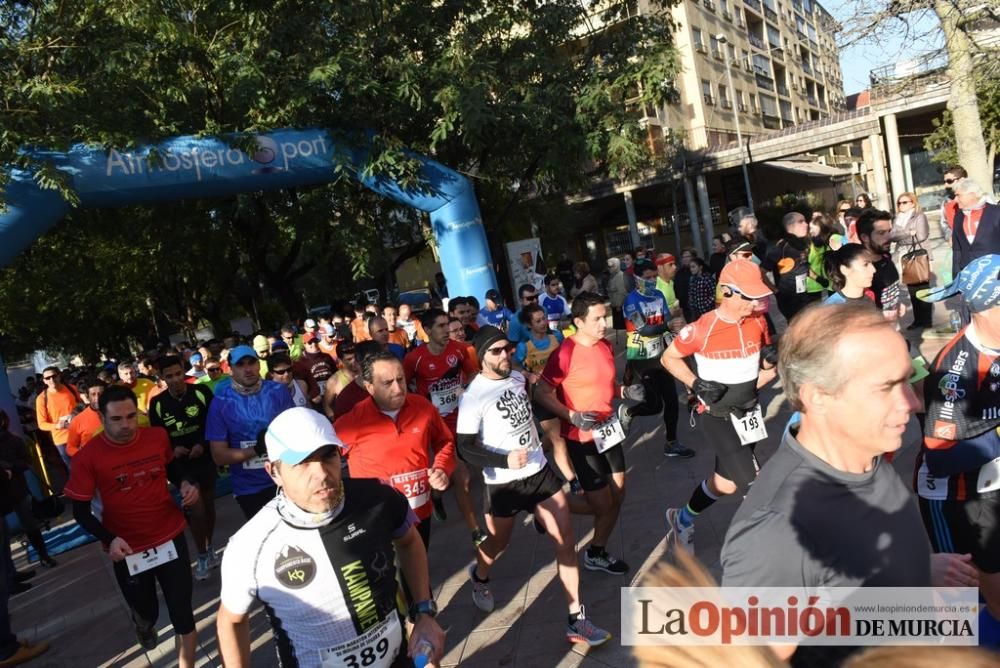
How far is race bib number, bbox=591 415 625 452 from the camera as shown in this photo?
437 cm

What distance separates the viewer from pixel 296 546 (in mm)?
2352

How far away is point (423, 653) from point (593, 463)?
84.8 inches

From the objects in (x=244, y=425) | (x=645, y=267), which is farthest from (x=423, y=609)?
(x=645, y=267)

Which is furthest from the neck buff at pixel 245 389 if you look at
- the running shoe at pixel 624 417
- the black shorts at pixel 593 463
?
the running shoe at pixel 624 417

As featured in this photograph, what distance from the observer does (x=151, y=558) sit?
3.88m

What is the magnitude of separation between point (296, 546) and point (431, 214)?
998cm

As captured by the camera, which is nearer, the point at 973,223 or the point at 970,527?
the point at 970,527

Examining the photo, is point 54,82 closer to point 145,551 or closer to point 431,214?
point 431,214

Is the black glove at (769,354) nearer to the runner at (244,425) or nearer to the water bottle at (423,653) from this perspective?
the water bottle at (423,653)

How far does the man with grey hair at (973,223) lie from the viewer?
6.59 m

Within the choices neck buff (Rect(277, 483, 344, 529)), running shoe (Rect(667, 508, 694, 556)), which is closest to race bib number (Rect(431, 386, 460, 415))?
running shoe (Rect(667, 508, 694, 556))

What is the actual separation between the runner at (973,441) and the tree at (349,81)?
8482mm

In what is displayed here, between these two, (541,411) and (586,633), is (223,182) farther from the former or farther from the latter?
(586,633)

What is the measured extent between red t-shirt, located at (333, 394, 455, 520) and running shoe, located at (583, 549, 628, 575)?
4.22 feet
